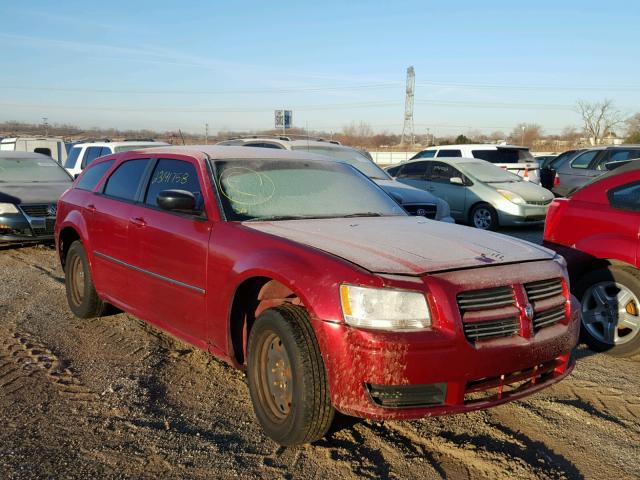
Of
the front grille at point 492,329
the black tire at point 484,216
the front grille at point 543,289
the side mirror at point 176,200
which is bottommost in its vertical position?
the black tire at point 484,216

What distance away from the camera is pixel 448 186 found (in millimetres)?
12961

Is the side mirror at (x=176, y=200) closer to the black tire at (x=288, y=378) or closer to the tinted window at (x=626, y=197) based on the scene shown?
the black tire at (x=288, y=378)

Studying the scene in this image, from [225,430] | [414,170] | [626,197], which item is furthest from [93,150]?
[626,197]

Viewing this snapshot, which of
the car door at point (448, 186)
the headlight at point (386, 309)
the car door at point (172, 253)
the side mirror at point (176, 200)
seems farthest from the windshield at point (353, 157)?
the headlight at point (386, 309)

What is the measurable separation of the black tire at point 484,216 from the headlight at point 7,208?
28.0 feet

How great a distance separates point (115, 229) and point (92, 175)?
3.82 ft

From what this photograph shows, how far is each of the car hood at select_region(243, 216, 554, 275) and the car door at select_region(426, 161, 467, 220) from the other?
8.64 meters

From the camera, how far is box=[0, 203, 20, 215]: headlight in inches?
360

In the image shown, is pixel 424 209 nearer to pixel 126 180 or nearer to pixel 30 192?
pixel 126 180

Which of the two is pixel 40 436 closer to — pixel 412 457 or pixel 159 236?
pixel 159 236

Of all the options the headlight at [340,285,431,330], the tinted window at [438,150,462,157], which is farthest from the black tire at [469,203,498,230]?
the headlight at [340,285,431,330]

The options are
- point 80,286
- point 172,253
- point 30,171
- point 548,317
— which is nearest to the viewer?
point 548,317

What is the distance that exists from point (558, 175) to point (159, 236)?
42.8 ft

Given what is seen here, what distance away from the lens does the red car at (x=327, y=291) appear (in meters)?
2.94
